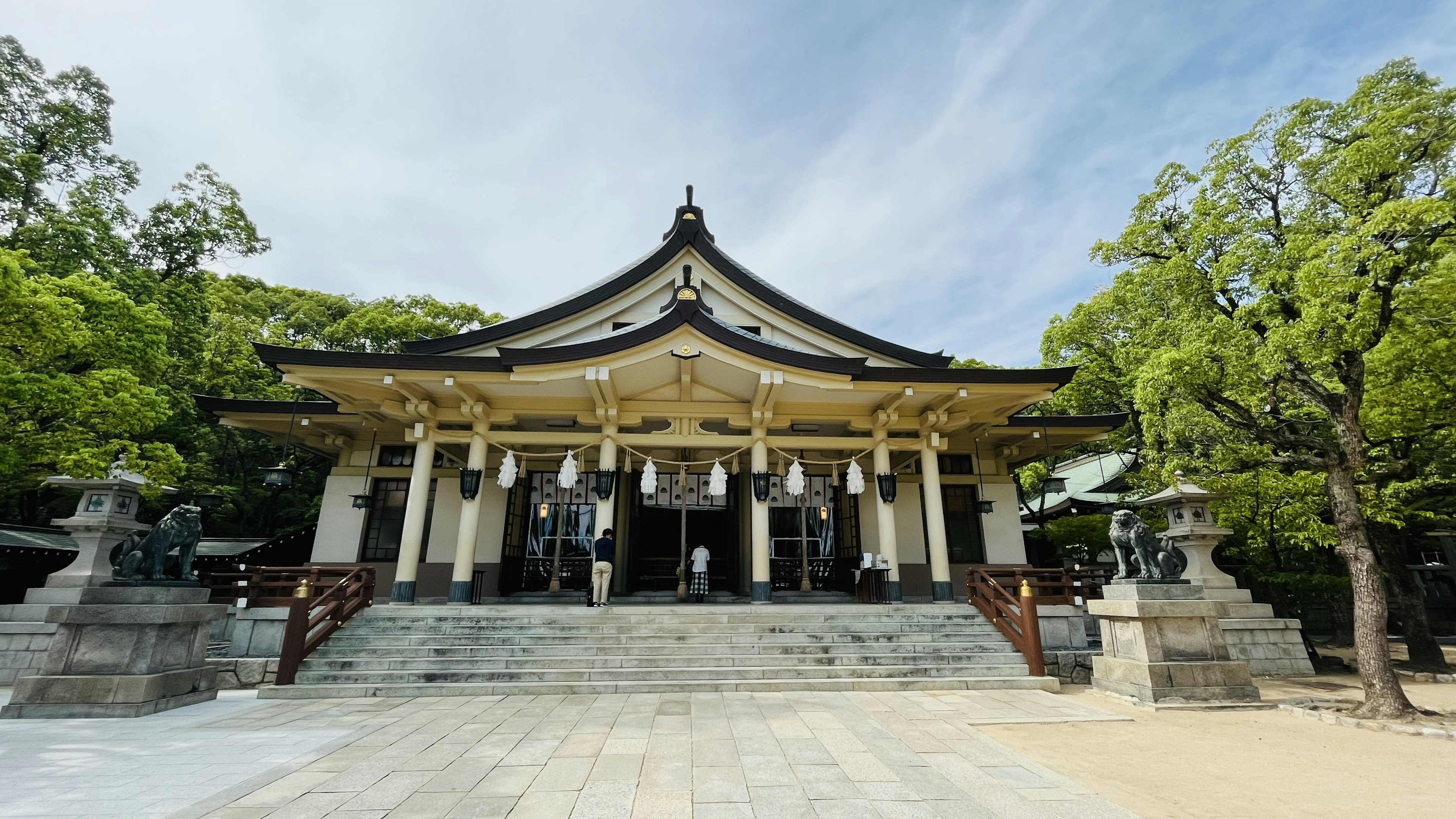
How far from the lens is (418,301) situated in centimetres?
2564

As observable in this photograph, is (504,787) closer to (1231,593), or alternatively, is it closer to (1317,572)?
(1231,593)

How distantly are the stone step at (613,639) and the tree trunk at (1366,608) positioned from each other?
4.14m

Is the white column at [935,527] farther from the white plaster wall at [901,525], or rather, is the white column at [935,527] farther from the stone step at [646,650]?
the stone step at [646,650]

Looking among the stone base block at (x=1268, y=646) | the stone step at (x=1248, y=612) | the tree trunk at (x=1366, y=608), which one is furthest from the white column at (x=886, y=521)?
the tree trunk at (x=1366, y=608)

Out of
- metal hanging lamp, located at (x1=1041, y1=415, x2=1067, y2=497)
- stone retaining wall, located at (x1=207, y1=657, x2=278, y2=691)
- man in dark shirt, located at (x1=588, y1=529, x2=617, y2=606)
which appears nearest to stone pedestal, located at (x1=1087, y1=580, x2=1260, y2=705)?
metal hanging lamp, located at (x1=1041, y1=415, x2=1067, y2=497)

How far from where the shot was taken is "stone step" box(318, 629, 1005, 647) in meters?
8.09

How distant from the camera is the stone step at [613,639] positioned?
809 centimetres

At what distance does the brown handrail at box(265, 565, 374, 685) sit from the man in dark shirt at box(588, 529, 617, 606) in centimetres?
343

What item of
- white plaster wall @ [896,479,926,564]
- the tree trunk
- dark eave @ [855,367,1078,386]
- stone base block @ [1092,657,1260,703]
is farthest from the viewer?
white plaster wall @ [896,479,926,564]

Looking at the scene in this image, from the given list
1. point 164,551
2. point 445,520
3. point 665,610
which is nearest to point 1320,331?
point 665,610

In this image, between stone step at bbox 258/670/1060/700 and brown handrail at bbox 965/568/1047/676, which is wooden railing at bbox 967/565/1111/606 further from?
stone step at bbox 258/670/1060/700

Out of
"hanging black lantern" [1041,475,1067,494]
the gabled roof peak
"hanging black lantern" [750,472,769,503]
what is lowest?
"hanging black lantern" [750,472,769,503]

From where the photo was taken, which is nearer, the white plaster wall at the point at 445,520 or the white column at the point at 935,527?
the white column at the point at 935,527

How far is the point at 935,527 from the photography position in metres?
11.5
